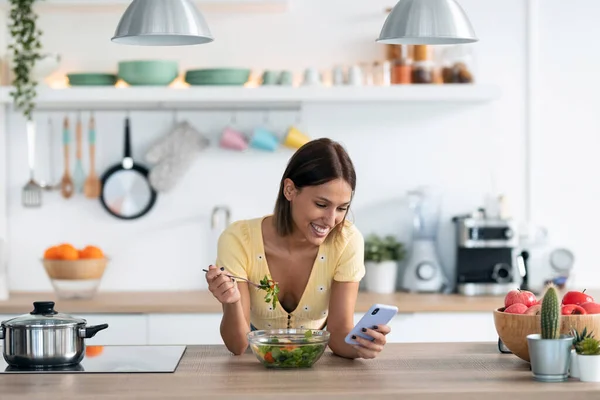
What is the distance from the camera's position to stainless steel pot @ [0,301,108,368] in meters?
2.47

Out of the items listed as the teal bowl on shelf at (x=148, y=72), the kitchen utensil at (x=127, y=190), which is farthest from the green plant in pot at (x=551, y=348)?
the kitchen utensil at (x=127, y=190)

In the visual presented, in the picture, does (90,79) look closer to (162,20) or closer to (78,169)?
(78,169)

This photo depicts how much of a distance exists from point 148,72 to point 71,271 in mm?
1016

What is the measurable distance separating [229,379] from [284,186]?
0.75 m

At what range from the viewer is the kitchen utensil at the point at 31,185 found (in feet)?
15.6

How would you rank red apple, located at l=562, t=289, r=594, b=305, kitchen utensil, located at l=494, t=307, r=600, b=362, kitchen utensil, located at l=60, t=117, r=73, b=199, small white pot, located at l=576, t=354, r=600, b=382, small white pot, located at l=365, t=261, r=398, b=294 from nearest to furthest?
small white pot, located at l=576, t=354, r=600, b=382 < kitchen utensil, located at l=494, t=307, r=600, b=362 < red apple, located at l=562, t=289, r=594, b=305 < small white pot, located at l=365, t=261, r=398, b=294 < kitchen utensil, located at l=60, t=117, r=73, b=199

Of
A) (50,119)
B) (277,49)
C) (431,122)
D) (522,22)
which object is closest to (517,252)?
(431,122)

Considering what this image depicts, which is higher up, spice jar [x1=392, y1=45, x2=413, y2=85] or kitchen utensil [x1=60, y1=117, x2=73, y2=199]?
spice jar [x1=392, y1=45, x2=413, y2=85]

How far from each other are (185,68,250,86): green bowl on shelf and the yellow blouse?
5.34 feet

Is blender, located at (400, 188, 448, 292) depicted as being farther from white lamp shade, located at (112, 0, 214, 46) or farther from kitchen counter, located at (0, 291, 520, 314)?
white lamp shade, located at (112, 0, 214, 46)

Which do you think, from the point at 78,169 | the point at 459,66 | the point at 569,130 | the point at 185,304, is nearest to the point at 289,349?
the point at 185,304

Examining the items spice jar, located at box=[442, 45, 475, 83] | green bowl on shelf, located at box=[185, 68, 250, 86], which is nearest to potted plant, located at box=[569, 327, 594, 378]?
spice jar, located at box=[442, 45, 475, 83]

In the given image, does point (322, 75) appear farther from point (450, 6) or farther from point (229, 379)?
point (229, 379)

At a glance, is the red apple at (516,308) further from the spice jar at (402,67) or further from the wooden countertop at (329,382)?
the spice jar at (402,67)
